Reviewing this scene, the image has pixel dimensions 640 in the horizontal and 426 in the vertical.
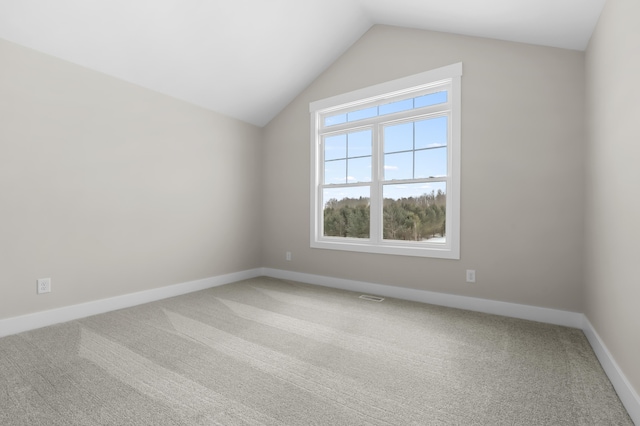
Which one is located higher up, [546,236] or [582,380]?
[546,236]

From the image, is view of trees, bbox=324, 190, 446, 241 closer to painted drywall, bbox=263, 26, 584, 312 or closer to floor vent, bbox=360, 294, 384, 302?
painted drywall, bbox=263, 26, 584, 312

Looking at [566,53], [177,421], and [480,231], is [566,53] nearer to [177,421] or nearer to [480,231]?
[480,231]

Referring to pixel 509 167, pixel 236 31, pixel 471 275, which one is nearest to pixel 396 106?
pixel 509 167

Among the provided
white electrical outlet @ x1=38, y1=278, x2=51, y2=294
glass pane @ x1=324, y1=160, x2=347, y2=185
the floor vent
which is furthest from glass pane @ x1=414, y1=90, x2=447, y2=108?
white electrical outlet @ x1=38, y1=278, x2=51, y2=294

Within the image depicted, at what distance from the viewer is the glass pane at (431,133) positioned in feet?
10.8

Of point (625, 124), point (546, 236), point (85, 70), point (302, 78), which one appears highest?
point (302, 78)

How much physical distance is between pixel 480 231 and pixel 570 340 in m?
1.08

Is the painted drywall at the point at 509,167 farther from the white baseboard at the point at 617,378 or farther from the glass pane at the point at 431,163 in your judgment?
the white baseboard at the point at 617,378

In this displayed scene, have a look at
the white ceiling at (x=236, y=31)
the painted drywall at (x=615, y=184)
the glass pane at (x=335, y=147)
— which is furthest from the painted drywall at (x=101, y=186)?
the painted drywall at (x=615, y=184)

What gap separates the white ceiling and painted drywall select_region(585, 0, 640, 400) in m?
0.44

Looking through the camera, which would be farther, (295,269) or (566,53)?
(295,269)

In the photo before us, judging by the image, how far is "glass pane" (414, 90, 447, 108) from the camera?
10.7ft

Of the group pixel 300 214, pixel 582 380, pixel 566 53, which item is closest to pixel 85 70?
pixel 300 214

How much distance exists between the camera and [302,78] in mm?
3994
